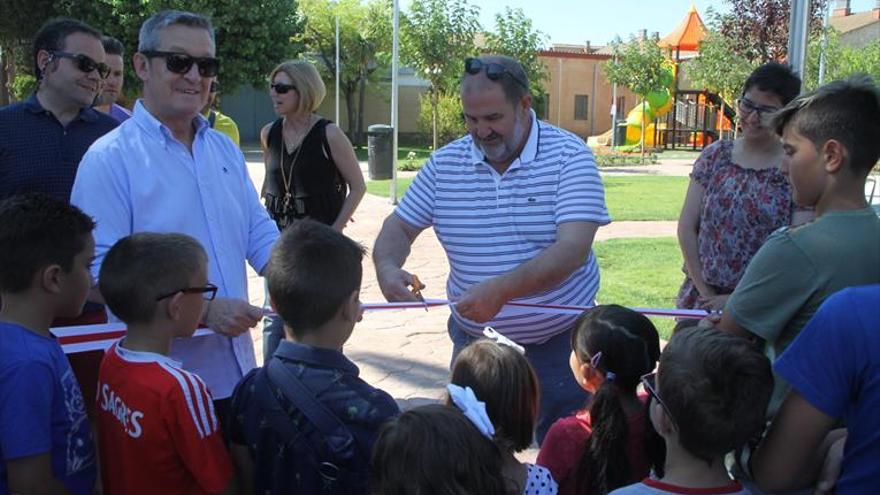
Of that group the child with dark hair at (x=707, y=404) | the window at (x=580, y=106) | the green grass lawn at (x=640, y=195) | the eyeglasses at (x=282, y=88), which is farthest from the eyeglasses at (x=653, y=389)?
the window at (x=580, y=106)

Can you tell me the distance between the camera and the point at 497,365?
101 inches

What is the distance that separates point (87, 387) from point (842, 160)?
327 centimetres

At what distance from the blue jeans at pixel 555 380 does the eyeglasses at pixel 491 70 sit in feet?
3.79

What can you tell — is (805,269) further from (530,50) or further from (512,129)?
(530,50)

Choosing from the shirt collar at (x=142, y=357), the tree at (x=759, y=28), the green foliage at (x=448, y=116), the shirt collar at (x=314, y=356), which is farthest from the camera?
the green foliage at (x=448, y=116)

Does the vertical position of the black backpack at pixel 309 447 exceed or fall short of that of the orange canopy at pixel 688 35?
it falls short

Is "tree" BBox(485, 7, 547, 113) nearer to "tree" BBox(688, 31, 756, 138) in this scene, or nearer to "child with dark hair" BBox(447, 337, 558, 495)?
"tree" BBox(688, 31, 756, 138)

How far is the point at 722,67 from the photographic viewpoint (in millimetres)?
30781

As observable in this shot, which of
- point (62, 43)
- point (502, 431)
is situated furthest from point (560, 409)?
point (62, 43)

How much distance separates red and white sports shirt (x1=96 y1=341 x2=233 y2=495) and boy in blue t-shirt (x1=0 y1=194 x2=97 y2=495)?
0.15 m

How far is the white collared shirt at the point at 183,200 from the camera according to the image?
122 inches

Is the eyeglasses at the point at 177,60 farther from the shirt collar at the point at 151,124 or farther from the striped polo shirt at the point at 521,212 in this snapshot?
the striped polo shirt at the point at 521,212

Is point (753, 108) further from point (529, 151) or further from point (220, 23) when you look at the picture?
point (220, 23)

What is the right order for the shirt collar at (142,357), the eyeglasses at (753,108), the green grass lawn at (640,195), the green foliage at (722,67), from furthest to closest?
the green foliage at (722,67), the green grass lawn at (640,195), the eyeglasses at (753,108), the shirt collar at (142,357)
